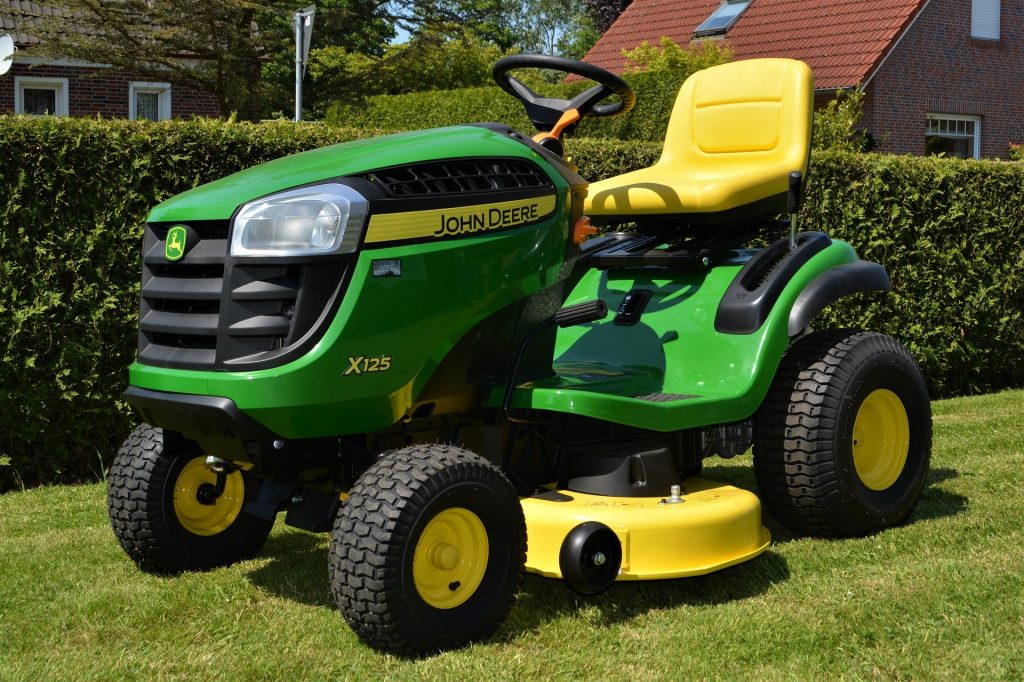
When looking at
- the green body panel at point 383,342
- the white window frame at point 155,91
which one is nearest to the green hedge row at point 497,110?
the white window frame at point 155,91

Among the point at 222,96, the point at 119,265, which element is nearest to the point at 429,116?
the point at 222,96

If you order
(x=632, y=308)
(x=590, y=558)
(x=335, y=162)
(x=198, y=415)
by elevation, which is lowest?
(x=590, y=558)

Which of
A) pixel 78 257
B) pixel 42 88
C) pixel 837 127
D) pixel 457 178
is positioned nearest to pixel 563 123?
pixel 457 178

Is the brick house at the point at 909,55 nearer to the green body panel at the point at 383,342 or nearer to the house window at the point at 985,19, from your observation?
the house window at the point at 985,19

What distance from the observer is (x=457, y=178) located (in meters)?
3.47

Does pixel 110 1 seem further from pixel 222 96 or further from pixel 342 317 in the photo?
pixel 342 317

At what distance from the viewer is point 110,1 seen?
1867 cm

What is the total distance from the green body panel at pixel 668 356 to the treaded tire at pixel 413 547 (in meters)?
0.43

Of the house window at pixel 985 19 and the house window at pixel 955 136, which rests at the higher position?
the house window at pixel 985 19

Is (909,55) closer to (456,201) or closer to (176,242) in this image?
(456,201)

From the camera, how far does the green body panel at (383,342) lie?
120 inches

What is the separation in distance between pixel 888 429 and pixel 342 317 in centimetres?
237

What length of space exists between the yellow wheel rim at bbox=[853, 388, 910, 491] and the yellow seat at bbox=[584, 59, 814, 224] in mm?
819

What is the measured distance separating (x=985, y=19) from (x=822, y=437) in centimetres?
1750
